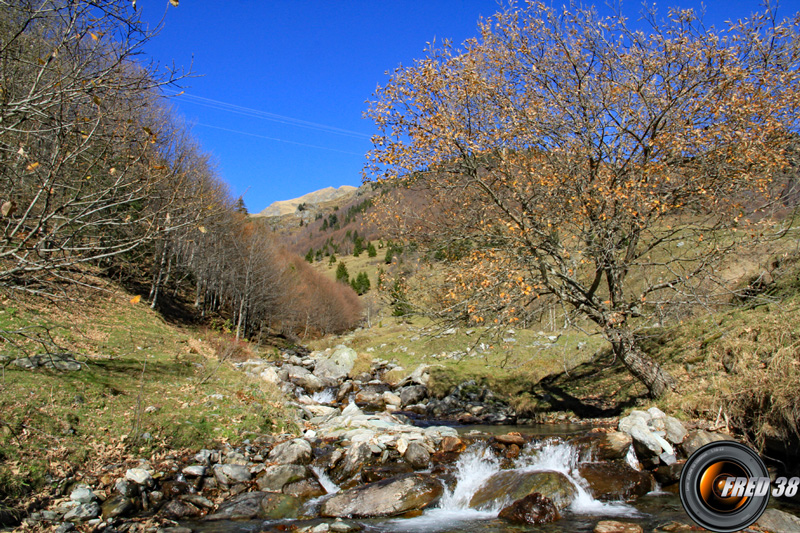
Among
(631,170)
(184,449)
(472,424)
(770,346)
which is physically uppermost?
(631,170)

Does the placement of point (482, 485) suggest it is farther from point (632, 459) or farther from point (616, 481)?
point (632, 459)

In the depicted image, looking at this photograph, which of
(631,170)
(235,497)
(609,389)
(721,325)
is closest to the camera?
(235,497)

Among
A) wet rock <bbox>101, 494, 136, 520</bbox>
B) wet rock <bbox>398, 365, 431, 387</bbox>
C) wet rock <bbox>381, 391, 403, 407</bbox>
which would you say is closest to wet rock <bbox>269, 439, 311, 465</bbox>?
wet rock <bbox>101, 494, 136, 520</bbox>

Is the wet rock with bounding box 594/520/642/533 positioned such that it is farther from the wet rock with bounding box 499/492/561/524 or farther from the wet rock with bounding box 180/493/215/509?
the wet rock with bounding box 180/493/215/509

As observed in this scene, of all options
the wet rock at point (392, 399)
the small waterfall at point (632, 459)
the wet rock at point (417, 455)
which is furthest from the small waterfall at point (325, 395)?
the small waterfall at point (632, 459)

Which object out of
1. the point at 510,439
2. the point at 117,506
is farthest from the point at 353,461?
the point at 117,506

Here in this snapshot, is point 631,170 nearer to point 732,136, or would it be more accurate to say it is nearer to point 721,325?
point 732,136

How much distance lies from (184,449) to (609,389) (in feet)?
42.8

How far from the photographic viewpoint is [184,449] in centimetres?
948

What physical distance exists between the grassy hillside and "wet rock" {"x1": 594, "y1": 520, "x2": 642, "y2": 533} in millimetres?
7590

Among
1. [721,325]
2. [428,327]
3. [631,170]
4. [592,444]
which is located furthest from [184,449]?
[721,325]

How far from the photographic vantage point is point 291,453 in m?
10.2

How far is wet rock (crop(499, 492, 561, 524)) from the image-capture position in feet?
25.2

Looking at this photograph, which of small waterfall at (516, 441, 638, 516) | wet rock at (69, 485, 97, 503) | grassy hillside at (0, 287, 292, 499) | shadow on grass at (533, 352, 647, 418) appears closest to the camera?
wet rock at (69, 485, 97, 503)
